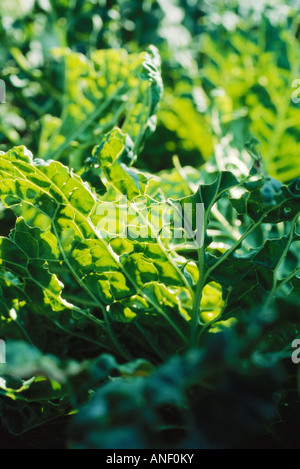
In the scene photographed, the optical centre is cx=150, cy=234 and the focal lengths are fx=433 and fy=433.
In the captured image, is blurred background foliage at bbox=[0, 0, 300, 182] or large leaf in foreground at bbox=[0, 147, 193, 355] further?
blurred background foliage at bbox=[0, 0, 300, 182]

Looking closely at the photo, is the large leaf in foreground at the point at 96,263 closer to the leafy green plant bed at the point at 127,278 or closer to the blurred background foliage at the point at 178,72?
the leafy green plant bed at the point at 127,278

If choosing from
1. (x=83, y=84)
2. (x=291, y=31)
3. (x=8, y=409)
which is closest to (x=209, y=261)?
(x=8, y=409)

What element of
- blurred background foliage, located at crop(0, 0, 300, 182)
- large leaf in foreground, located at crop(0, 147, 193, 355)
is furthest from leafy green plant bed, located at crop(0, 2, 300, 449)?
blurred background foliage, located at crop(0, 0, 300, 182)

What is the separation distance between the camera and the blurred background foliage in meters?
1.12

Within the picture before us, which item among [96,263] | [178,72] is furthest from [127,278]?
[178,72]

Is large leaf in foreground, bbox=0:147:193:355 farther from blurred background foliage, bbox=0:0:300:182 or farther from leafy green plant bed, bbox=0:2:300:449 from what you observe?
blurred background foliage, bbox=0:0:300:182

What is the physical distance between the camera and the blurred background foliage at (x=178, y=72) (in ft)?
3.68

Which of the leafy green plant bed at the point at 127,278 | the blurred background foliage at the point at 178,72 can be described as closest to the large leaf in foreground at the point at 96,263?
the leafy green plant bed at the point at 127,278

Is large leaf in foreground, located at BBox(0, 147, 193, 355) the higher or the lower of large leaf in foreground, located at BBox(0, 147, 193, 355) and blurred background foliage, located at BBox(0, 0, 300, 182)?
the lower

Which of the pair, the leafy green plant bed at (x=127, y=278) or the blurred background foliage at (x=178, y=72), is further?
the blurred background foliage at (x=178, y=72)

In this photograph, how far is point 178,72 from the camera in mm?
1295

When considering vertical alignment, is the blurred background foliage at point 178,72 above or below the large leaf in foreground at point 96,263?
above

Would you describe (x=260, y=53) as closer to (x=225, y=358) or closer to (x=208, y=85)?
(x=208, y=85)

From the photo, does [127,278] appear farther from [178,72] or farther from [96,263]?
[178,72]
